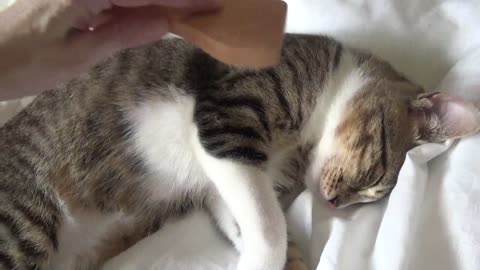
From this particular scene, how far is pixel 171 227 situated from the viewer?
1.55 metres

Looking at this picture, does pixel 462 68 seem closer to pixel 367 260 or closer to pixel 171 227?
pixel 367 260

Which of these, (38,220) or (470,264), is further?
(38,220)

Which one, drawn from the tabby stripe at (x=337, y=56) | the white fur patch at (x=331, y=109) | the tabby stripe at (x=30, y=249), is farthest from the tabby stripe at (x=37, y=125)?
the tabby stripe at (x=337, y=56)

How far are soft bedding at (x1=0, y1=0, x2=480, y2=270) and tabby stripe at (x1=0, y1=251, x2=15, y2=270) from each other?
0.75 ft

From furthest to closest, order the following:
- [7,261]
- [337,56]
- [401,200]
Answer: [337,56] → [7,261] → [401,200]

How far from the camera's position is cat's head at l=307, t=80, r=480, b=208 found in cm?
146

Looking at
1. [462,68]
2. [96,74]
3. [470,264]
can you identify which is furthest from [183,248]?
[462,68]

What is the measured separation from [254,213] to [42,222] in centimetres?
52

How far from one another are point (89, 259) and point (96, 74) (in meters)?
0.48

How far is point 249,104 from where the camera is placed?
1.49 metres

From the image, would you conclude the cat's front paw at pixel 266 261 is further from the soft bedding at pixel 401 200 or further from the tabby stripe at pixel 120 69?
the tabby stripe at pixel 120 69

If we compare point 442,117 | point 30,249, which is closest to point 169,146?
point 30,249

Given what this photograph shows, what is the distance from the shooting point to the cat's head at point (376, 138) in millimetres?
1457

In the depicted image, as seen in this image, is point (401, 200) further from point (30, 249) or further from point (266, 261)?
point (30, 249)
